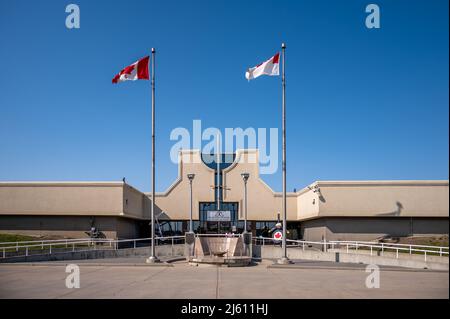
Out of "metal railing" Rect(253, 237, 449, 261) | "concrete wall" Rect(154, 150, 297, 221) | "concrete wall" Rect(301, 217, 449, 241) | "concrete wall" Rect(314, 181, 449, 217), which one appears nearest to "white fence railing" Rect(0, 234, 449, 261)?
"metal railing" Rect(253, 237, 449, 261)

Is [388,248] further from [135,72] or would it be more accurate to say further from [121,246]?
[121,246]

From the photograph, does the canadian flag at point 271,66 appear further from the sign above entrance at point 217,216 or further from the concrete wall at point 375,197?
the sign above entrance at point 217,216

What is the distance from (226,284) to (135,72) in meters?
14.2

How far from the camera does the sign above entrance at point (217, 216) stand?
52188mm

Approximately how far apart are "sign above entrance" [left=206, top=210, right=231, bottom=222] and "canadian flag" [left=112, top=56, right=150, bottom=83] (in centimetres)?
2836

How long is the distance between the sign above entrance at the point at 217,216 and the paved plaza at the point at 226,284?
30.6 m

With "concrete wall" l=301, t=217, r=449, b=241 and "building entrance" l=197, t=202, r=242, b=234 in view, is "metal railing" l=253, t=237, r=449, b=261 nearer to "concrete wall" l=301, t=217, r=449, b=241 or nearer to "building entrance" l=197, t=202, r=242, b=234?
"concrete wall" l=301, t=217, r=449, b=241

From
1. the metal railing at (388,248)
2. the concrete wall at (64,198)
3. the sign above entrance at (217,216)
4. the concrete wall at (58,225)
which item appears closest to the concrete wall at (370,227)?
the metal railing at (388,248)

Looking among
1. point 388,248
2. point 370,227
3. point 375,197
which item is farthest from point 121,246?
point 375,197

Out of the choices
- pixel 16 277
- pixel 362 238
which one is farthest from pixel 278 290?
pixel 362 238

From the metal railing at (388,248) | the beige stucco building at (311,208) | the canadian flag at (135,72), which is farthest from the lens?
the beige stucco building at (311,208)

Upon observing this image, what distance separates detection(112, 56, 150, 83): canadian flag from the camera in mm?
25719

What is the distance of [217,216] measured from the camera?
5216cm
